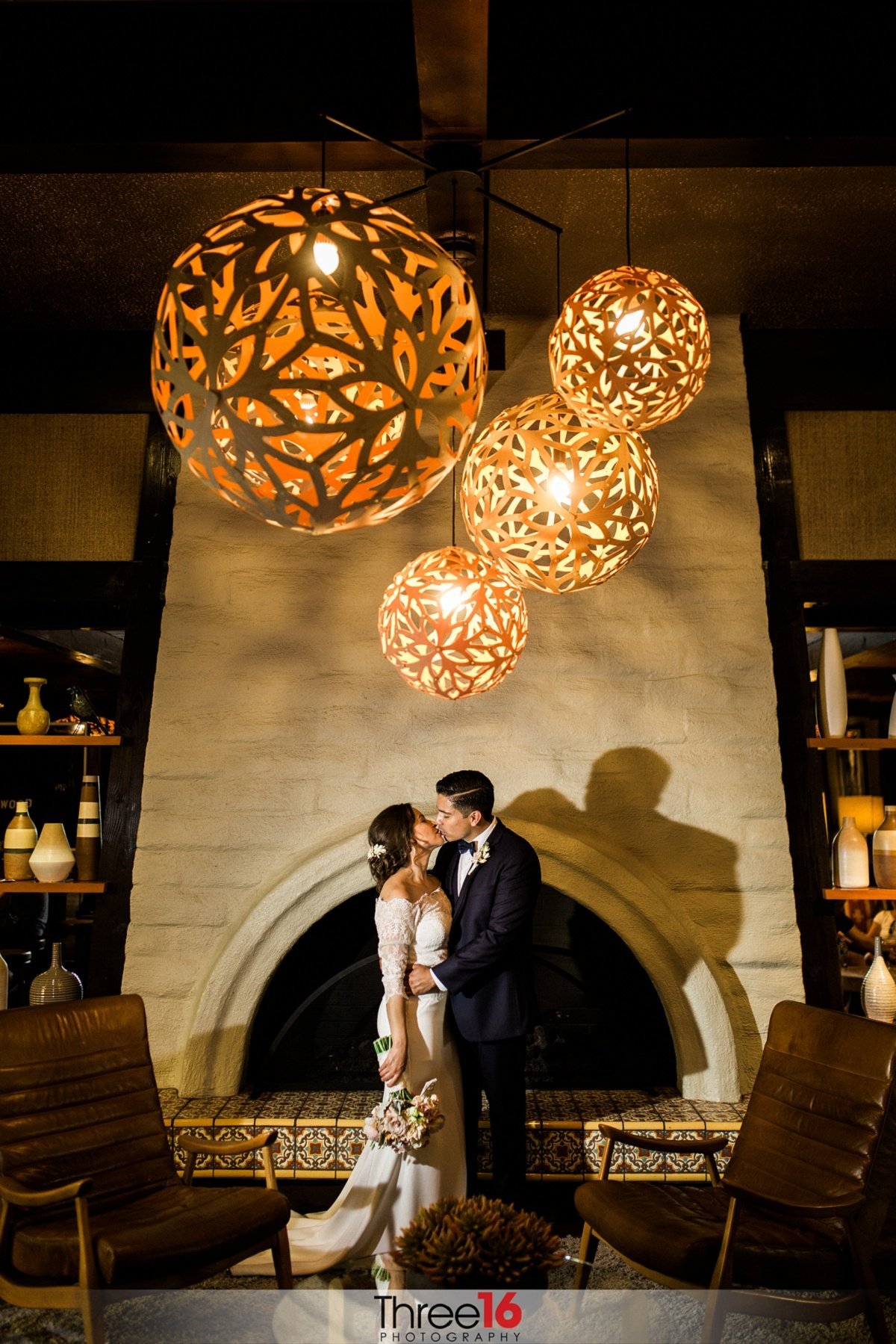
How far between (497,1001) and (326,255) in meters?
2.36

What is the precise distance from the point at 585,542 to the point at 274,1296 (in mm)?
2356

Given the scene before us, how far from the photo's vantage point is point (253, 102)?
2568 millimetres

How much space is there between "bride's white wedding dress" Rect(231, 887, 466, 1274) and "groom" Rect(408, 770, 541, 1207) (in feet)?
0.25

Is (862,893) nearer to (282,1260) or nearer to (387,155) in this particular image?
(282,1260)

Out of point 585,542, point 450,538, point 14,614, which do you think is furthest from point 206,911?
point 585,542

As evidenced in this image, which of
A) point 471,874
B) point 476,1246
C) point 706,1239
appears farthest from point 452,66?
point 706,1239

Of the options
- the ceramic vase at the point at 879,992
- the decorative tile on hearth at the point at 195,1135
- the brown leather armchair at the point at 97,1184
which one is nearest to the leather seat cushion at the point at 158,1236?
the brown leather armchair at the point at 97,1184

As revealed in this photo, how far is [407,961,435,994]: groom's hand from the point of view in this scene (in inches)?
117

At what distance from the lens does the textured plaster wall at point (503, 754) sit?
3549 mm

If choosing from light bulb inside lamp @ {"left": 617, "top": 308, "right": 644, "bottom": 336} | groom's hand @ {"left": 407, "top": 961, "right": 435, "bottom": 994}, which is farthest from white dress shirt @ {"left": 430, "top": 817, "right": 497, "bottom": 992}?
light bulb inside lamp @ {"left": 617, "top": 308, "right": 644, "bottom": 336}

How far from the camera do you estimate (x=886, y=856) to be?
3588 mm

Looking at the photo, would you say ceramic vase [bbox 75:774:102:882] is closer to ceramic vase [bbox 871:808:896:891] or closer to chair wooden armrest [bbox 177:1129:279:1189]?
chair wooden armrest [bbox 177:1129:279:1189]

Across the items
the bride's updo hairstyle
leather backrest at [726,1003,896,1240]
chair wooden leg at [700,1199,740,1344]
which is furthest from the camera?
the bride's updo hairstyle

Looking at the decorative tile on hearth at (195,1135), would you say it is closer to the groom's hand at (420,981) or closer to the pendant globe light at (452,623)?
the groom's hand at (420,981)
